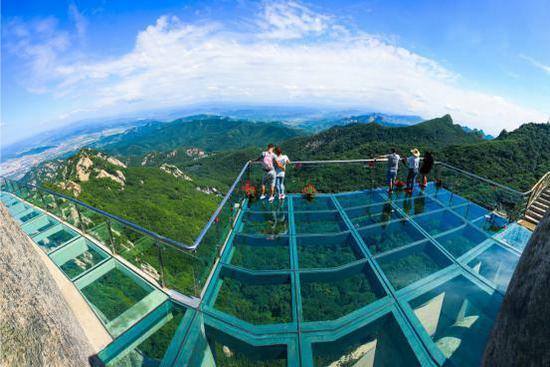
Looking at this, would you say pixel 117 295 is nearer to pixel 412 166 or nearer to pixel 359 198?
pixel 359 198

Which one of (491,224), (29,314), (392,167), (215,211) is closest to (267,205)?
(215,211)

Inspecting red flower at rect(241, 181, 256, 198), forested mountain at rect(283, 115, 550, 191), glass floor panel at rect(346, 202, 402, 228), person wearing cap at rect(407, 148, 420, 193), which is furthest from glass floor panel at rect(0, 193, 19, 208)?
forested mountain at rect(283, 115, 550, 191)

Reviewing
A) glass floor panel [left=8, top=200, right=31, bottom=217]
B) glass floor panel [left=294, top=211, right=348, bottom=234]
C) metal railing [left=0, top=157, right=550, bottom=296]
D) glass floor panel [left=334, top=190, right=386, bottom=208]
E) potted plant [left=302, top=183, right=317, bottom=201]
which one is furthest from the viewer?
glass floor panel [left=8, top=200, right=31, bottom=217]

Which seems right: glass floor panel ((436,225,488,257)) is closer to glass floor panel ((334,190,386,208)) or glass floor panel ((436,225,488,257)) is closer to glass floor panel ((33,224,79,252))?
glass floor panel ((334,190,386,208))

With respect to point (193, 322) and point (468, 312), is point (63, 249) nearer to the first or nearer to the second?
point (193, 322)

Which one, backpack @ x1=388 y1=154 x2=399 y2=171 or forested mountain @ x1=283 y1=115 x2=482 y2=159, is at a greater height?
backpack @ x1=388 y1=154 x2=399 y2=171

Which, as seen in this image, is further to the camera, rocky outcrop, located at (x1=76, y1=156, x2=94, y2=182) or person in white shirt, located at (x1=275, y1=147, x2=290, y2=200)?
rocky outcrop, located at (x1=76, y1=156, x2=94, y2=182)
